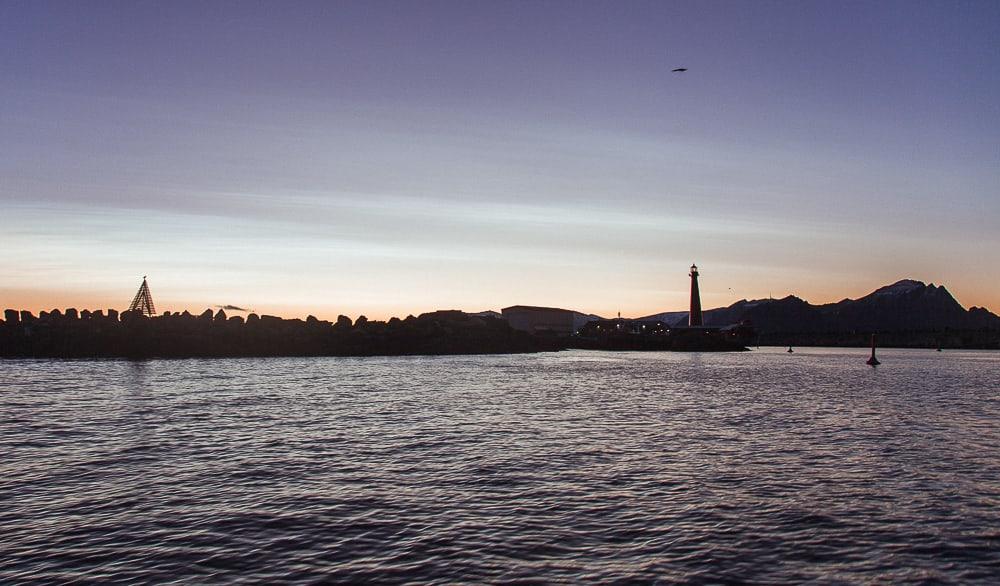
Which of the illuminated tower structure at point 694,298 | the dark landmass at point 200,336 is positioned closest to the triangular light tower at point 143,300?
the dark landmass at point 200,336

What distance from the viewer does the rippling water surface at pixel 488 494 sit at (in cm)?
994

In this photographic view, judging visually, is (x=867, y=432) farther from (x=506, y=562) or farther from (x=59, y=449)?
(x=59, y=449)

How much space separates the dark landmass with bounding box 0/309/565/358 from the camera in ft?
237

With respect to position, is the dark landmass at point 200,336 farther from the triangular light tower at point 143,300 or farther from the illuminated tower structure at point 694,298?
the illuminated tower structure at point 694,298

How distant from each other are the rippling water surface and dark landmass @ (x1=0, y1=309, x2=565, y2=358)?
47186 mm

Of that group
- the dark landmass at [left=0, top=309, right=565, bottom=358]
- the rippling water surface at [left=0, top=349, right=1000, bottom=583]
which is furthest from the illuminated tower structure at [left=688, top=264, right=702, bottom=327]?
the rippling water surface at [left=0, top=349, right=1000, bottom=583]

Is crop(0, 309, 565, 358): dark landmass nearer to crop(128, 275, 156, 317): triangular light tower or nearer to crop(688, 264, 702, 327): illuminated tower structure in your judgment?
crop(128, 275, 156, 317): triangular light tower

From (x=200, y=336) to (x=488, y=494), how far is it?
71.4 meters

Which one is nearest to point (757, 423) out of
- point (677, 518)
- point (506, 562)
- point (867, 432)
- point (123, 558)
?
point (867, 432)

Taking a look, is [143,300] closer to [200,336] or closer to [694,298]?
[200,336]

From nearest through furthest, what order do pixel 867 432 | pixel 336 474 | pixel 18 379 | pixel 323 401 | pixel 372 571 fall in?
1. pixel 372 571
2. pixel 336 474
3. pixel 867 432
4. pixel 323 401
5. pixel 18 379

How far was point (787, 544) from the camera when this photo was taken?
10.9 metres

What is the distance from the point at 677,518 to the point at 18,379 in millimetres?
43893

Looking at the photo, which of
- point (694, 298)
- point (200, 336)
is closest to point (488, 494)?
point (200, 336)
